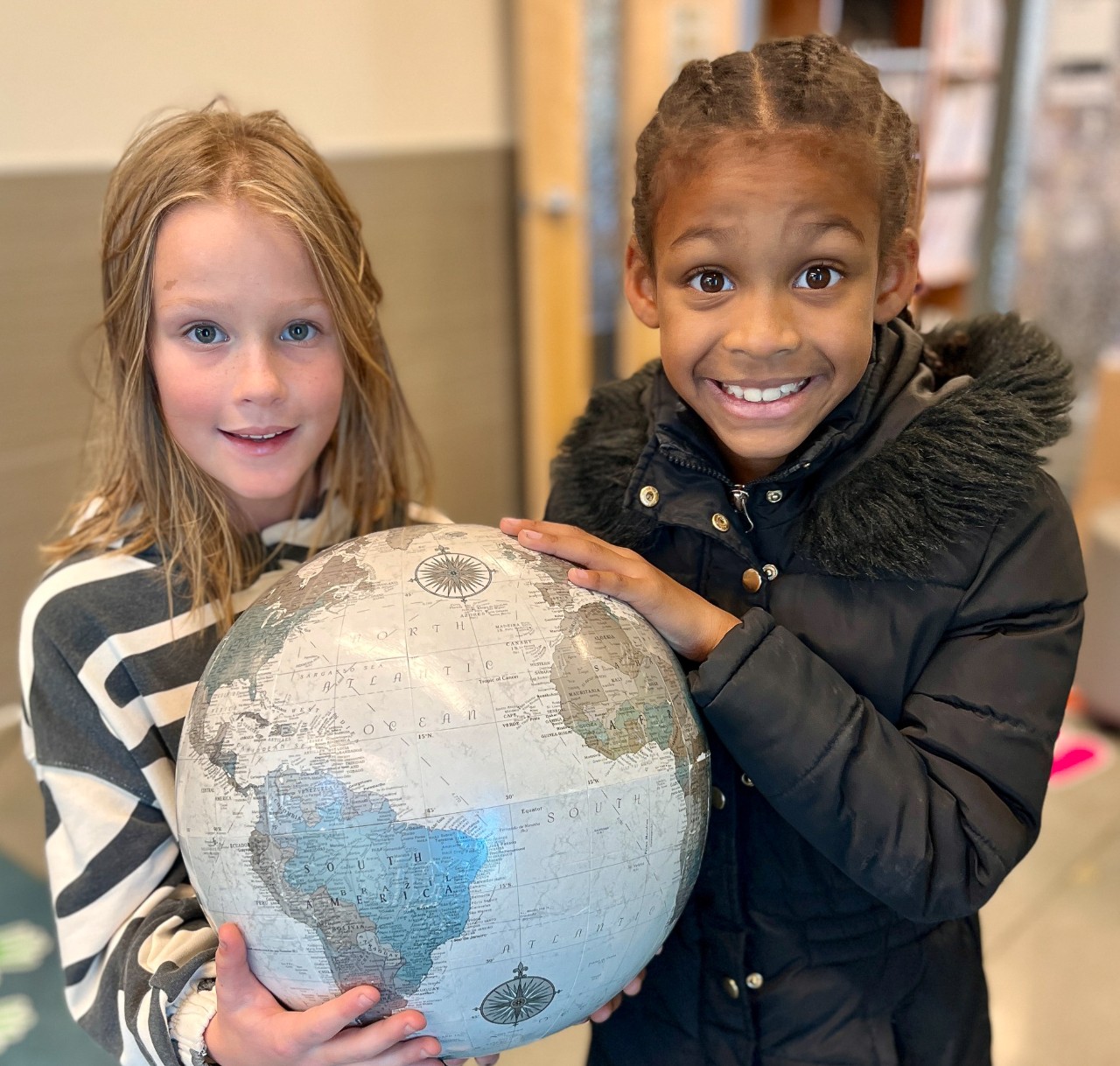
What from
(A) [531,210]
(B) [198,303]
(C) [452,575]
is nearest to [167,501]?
(B) [198,303]

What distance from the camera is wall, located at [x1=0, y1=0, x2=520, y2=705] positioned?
2643 mm

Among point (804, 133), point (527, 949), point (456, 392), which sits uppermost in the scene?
point (804, 133)

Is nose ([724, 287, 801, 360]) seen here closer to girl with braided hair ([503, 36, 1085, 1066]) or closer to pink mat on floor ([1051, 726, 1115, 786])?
girl with braided hair ([503, 36, 1085, 1066])

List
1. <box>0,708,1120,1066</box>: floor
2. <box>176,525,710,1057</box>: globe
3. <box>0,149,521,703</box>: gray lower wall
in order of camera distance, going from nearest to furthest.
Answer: <box>176,525,710,1057</box>: globe < <box>0,708,1120,1066</box>: floor < <box>0,149,521,703</box>: gray lower wall

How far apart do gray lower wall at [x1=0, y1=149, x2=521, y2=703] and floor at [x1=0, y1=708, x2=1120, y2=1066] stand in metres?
0.42

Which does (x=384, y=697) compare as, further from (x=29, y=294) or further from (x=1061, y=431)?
(x=29, y=294)

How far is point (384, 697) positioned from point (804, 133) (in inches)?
25.6

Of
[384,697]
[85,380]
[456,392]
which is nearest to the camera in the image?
[384,697]

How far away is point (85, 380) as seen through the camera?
4.69 ft

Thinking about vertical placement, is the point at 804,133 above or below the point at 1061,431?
above

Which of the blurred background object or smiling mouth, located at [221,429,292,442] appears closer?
smiling mouth, located at [221,429,292,442]

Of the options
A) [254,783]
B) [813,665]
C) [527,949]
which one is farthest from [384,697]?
[813,665]

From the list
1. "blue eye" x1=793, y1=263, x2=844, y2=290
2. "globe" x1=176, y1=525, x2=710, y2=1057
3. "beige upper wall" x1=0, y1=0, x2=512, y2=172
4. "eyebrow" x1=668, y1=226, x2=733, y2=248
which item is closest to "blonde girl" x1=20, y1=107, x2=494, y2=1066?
"globe" x1=176, y1=525, x2=710, y2=1057

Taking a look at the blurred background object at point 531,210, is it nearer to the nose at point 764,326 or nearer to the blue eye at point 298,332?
the blue eye at point 298,332
